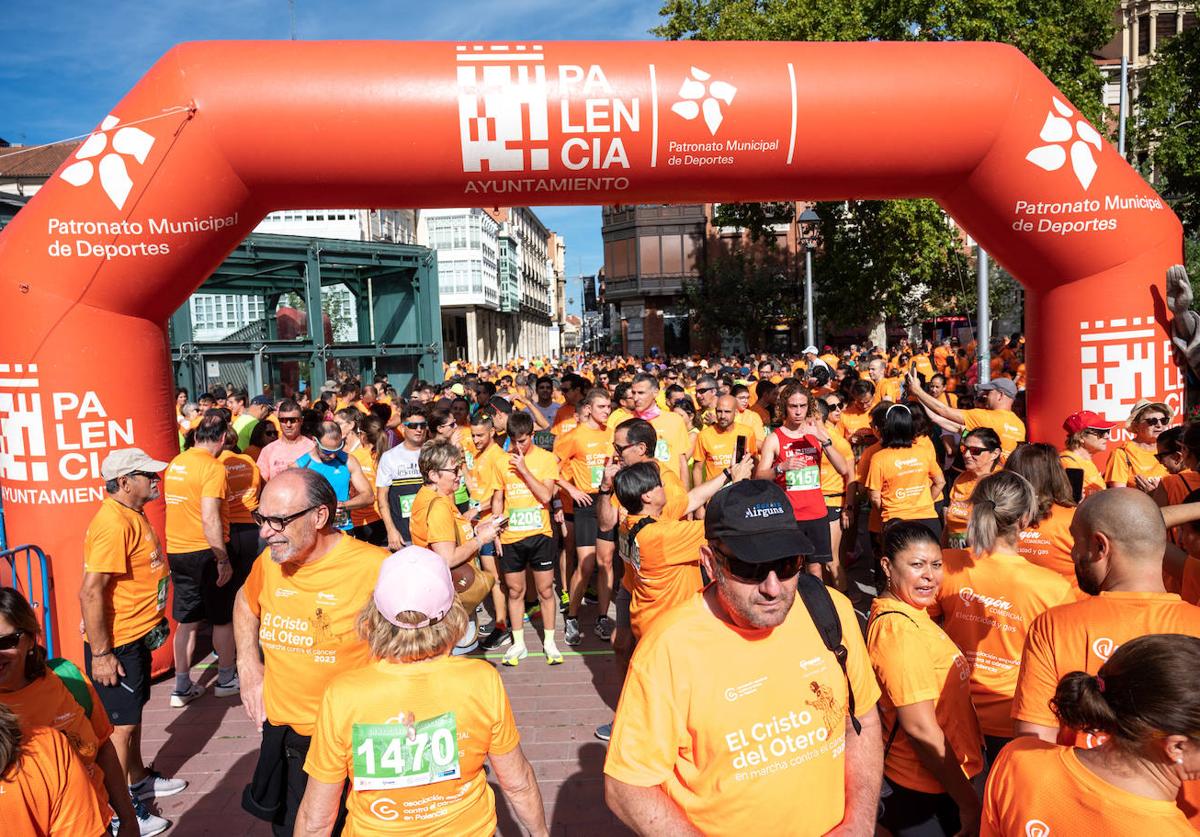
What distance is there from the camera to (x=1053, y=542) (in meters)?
3.74

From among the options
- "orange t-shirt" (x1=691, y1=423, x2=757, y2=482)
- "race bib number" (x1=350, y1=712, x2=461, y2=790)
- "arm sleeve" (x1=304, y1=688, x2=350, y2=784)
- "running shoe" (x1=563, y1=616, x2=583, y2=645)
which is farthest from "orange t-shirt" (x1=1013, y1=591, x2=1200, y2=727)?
"orange t-shirt" (x1=691, y1=423, x2=757, y2=482)

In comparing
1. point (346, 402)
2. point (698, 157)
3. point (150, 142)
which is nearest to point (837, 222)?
point (346, 402)

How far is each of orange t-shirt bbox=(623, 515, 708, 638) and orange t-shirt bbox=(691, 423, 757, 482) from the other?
3.17 meters

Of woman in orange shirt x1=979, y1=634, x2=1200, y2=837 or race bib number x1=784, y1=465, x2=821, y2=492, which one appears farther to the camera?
race bib number x1=784, y1=465, x2=821, y2=492

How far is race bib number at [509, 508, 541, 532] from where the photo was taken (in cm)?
593

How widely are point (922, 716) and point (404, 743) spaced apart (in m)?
1.66

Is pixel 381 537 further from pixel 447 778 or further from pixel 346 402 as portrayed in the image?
pixel 447 778

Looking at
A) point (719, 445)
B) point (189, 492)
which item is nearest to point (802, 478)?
point (719, 445)

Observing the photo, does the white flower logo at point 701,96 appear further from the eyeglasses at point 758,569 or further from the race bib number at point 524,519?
the eyeglasses at point 758,569

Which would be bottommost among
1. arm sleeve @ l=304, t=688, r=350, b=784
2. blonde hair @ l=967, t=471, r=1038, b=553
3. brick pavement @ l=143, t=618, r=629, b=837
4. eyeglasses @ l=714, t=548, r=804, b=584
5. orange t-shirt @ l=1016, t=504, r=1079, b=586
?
brick pavement @ l=143, t=618, r=629, b=837

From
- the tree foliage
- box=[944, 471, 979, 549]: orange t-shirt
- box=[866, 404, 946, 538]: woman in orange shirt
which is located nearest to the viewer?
box=[944, 471, 979, 549]: orange t-shirt

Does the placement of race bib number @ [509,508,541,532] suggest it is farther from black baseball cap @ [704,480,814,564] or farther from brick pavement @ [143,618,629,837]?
black baseball cap @ [704,480,814,564]

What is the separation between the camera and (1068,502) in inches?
150

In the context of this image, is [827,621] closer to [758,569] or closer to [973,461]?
[758,569]
